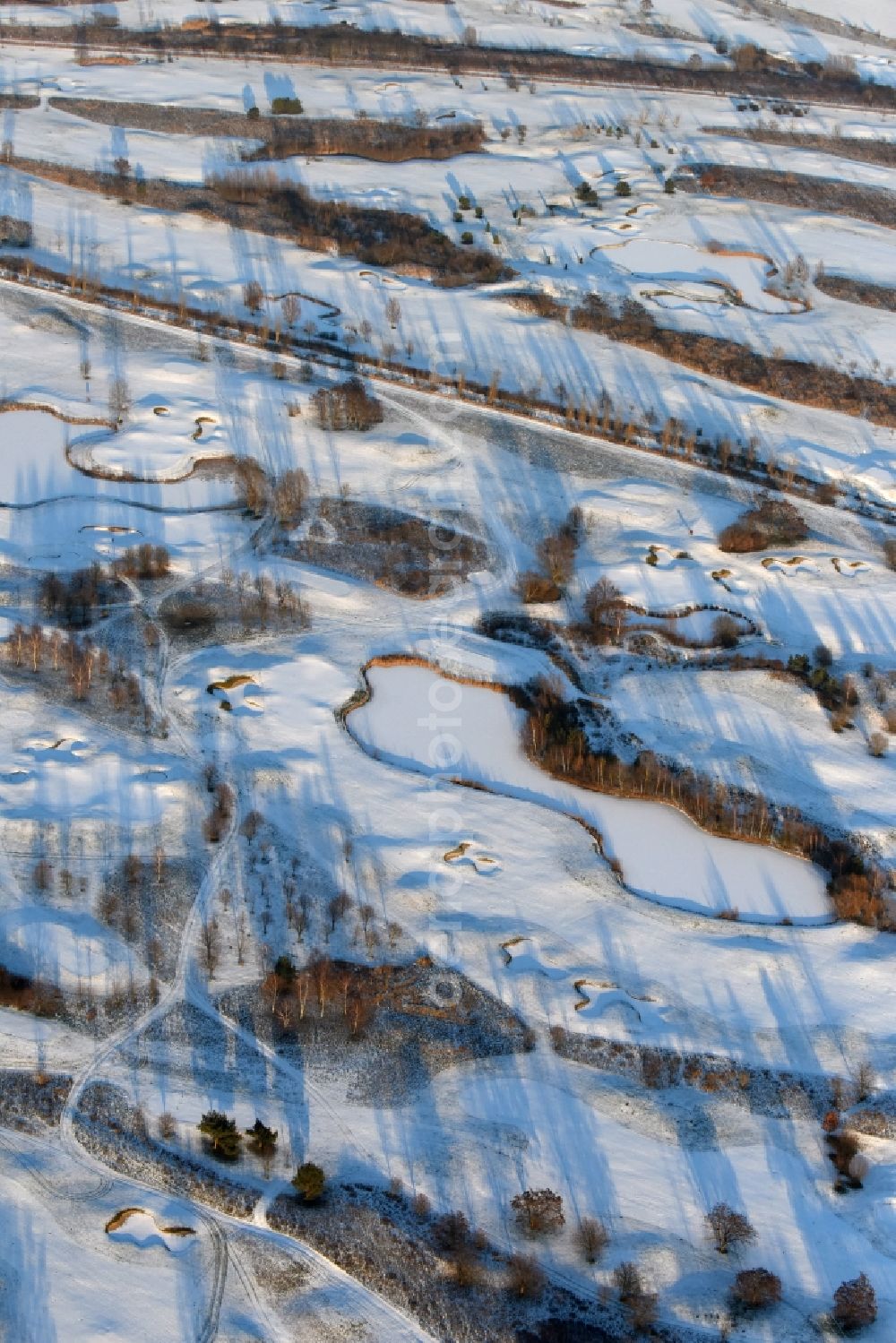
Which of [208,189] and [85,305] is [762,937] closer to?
[85,305]

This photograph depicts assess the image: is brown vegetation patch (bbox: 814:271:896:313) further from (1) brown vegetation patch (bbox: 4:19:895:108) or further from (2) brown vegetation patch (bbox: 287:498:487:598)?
(2) brown vegetation patch (bbox: 287:498:487:598)

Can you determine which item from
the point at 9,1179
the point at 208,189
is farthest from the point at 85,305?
the point at 9,1179

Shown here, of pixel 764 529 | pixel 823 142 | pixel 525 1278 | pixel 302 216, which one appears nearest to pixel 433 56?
pixel 823 142

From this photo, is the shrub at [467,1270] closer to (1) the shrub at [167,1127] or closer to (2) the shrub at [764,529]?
(1) the shrub at [167,1127]

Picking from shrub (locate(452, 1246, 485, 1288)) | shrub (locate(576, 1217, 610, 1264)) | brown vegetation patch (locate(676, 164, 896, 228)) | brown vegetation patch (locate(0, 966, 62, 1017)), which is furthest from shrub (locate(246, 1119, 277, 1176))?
brown vegetation patch (locate(676, 164, 896, 228))

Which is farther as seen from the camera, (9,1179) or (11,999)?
(11,999)

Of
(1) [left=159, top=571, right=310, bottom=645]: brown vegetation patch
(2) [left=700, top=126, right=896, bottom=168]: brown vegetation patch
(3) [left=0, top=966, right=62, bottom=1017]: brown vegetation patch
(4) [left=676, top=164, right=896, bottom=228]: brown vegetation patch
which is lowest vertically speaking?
(3) [left=0, top=966, right=62, bottom=1017]: brown vegetation patch
